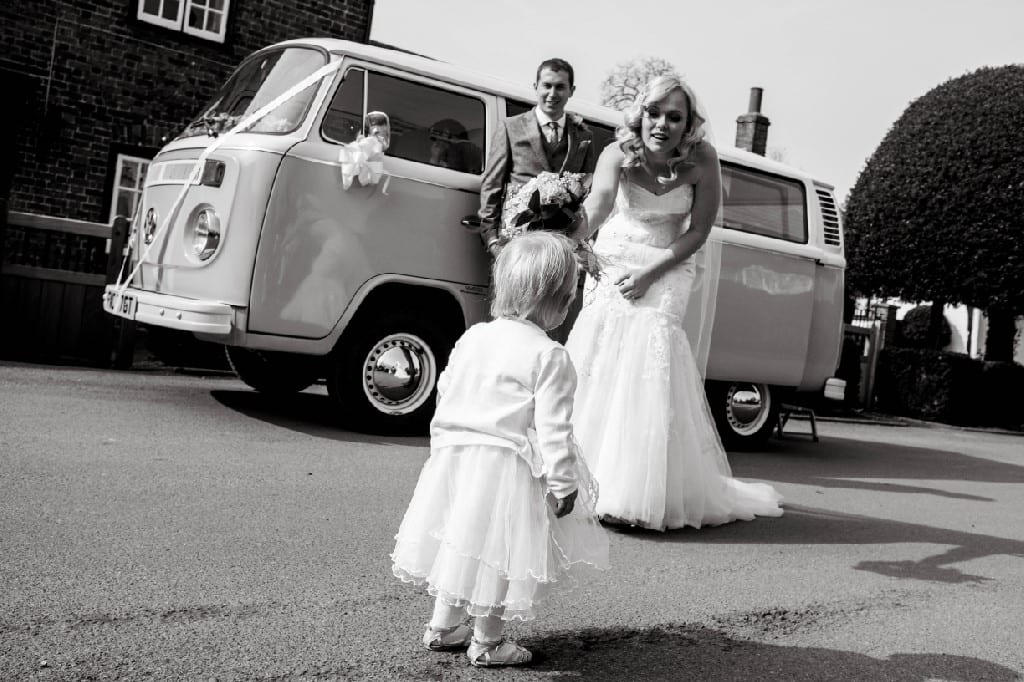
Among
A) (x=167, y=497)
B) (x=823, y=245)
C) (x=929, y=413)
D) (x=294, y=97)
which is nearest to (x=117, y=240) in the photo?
(x=294, y=97)

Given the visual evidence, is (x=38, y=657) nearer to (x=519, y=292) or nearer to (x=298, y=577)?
(x=298, y=577)

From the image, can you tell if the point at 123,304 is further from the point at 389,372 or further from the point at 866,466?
the point at 866,466

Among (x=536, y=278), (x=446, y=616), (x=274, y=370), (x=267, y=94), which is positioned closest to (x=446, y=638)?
(x=446, y=616)

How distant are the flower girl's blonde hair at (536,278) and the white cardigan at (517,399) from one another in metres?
0.05

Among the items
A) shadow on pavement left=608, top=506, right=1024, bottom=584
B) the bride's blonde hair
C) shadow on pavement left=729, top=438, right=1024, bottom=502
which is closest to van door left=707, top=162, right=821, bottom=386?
shadow on pavement left=729, top=438, right=1024, bottom=502

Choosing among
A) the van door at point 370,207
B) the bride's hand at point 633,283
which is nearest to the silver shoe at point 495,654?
the bride's hand at point 633,283

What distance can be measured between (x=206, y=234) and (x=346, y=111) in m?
1.25

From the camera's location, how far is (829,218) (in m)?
9.80

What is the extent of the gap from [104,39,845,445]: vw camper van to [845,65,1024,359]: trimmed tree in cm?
1164

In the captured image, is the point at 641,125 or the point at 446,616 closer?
the point at 446,616

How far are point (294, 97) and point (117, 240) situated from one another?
130 inches

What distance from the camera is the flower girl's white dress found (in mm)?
2957

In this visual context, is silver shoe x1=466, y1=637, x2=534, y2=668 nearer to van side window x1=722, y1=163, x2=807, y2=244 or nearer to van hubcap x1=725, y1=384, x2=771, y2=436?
van hubcap x1=725, y1=384, x2=771, y2=436

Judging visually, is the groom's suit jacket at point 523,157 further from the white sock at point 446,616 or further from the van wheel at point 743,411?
the white sock at point 446,616
